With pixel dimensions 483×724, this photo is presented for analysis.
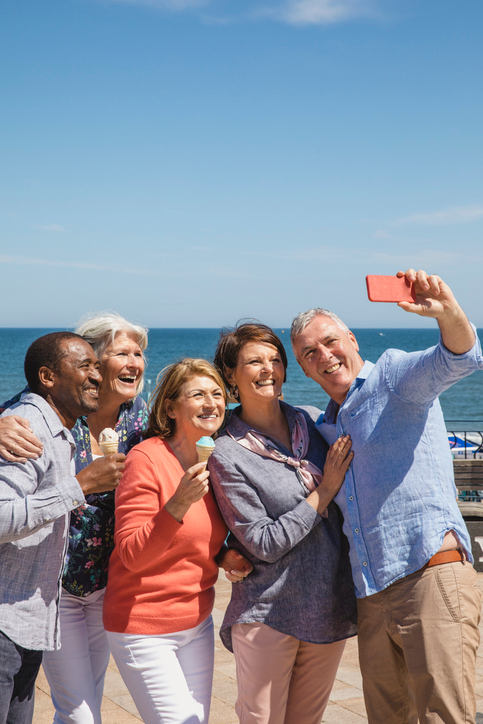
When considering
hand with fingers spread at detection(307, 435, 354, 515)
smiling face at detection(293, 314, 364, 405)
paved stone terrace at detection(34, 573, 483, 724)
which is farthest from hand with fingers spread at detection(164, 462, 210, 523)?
paved stone terrace at detection(34, 573, 483, 724)

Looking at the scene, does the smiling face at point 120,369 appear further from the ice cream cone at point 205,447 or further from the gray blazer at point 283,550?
the ice cream cone at point 205,447

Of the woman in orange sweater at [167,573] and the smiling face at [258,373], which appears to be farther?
the smiling face at [258,373]

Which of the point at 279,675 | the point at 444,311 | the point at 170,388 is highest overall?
the point at 444,311

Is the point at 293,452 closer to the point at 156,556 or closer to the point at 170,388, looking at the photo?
the point at 170,388

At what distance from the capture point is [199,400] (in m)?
3.22

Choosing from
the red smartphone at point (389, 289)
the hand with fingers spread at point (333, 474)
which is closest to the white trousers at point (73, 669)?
the hand with fingers spread at point (333, 474)

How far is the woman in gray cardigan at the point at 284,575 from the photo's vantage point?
302cm

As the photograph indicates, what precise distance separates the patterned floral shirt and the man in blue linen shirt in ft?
4.07

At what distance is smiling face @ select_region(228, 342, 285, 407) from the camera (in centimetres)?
334

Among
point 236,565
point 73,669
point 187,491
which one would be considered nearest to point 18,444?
point 187,491

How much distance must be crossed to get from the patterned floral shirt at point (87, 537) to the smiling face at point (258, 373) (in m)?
0.75

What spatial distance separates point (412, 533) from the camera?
284cm

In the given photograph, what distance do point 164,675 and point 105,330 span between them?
1829 mm

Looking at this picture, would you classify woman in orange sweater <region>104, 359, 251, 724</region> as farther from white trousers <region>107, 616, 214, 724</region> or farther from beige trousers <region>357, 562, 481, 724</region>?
beige trousers <region>357, 562, 481, 724</region>
